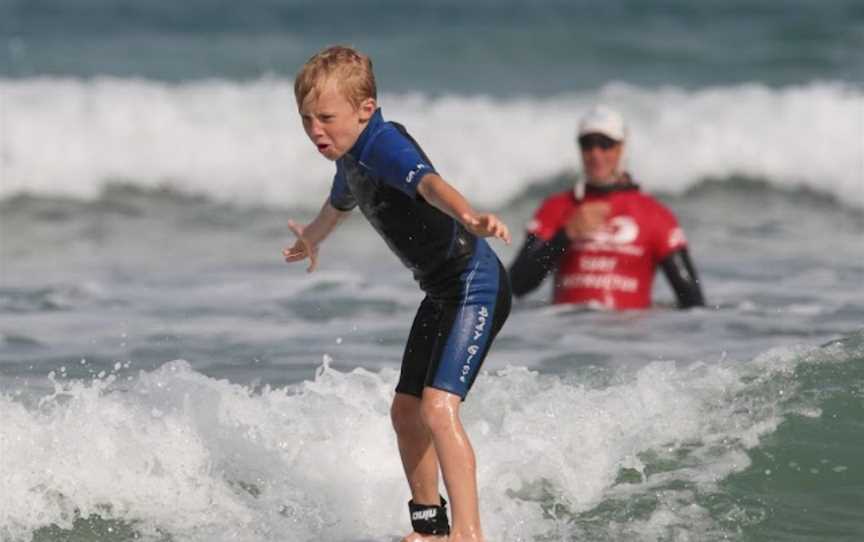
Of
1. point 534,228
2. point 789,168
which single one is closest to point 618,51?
point 789,168

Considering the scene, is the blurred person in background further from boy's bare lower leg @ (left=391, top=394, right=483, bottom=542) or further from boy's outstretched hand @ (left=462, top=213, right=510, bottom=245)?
boy's outstretched hand @ (left=462, top=213, right=510, bottom=245)

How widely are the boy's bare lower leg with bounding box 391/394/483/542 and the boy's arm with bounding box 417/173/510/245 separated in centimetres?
63

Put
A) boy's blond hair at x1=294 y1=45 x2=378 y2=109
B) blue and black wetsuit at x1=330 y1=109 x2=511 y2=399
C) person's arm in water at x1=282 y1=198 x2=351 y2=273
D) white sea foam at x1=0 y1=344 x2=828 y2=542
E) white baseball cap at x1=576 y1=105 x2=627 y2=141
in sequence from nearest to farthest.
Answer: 1. boy's blond hair at x1=294 y1=45 x2=378 y2=109
2. blue and black wetsuit at x1=330 y1=109 x2=511 y2=399
3. person's arm in water at x1=282 y1=198 x2=351 y2=273
4. white sea foam at x1=0 y1=344 x2=828 y2=542
5. white baseball cap at x1=576 y1=105 x2=627 y2=141

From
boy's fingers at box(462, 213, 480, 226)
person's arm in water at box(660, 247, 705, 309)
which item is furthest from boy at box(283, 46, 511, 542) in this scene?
person's arm in water at box(660, 247, 705, 309)

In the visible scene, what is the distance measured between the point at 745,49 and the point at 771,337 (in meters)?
11.4

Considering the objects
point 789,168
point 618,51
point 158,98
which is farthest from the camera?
point 618,51

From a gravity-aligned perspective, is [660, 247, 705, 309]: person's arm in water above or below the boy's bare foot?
above

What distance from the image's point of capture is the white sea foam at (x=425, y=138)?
14875 mm

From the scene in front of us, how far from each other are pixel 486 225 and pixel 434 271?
0.66 m

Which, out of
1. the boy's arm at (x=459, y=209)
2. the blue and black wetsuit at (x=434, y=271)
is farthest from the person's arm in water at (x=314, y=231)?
the boy's arm at (x=459, y=209)

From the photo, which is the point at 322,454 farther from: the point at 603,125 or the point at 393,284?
the point at 393,284

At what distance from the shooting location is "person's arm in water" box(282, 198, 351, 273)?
5625 millimetres

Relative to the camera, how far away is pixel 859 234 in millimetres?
12938

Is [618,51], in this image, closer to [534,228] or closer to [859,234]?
[859,234]
